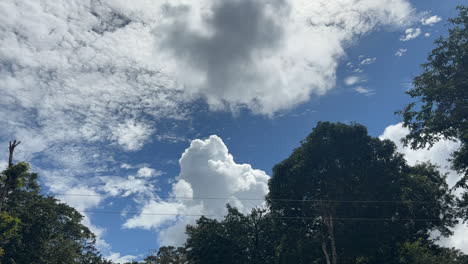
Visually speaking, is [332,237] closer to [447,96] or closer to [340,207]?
[340,207]

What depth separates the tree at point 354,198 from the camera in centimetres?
3362

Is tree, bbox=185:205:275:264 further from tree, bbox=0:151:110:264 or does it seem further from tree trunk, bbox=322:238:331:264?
tree, bbox=0:151:110:264

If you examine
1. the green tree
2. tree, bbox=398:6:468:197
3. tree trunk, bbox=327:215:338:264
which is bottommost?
the green tree

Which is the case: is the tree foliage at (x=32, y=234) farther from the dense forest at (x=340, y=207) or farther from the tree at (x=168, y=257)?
the tree at (x=168, y=257)

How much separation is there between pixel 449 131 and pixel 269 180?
19.9 m

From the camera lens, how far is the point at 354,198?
114ft

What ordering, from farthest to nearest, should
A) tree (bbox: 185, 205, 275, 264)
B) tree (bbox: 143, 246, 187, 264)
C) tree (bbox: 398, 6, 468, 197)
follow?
tree (bbox: 143, 246, 187, 264), tree (bbox: 185, 205, 275, 264), tree (bbox: 398, 6, 468, 197)

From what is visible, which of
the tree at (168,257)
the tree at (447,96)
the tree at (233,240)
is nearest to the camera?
the tree at (447,96)

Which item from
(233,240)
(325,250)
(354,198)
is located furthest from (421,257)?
(233,240)

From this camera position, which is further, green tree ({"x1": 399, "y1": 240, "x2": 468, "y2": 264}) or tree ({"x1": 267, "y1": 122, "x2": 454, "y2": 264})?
tree ({"x1": 267, "y1": 122, "x2": 454, "y2": 264})

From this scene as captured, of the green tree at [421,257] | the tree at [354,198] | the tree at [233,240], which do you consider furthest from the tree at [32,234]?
the green tree at [421,257]

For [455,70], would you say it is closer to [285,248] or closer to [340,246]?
[340,246]

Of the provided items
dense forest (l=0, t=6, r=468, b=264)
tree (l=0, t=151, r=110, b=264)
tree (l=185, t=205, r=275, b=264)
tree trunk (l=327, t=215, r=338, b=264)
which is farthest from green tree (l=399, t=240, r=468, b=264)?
tree (l=0, t=151, r=110, b=264)

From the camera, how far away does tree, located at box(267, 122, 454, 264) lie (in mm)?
33625
